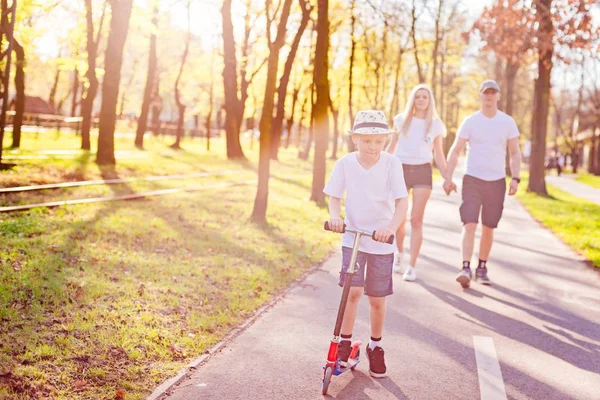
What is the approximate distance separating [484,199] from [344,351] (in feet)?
12.5

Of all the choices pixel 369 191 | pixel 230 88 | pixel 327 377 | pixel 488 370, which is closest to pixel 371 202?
pixel 369 191

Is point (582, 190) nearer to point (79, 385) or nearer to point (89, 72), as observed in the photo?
point (89, 72)

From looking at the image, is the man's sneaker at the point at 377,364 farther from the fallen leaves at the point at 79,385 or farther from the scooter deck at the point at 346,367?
the fallen leaves at the point at 79,385

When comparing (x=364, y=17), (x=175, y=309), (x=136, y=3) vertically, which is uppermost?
(x=364, y=17)

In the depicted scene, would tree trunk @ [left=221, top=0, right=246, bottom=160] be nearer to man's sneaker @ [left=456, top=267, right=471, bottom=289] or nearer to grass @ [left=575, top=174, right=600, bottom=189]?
man's sneaker @ [left=456, top=267, right=471, bottom=289]

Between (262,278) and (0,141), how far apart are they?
9.85m

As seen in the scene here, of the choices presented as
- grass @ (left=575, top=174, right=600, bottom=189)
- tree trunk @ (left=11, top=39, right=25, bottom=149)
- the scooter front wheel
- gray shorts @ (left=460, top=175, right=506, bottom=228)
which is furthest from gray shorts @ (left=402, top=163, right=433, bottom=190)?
grass @ (left=575, top=174, right=600, bottom=189)

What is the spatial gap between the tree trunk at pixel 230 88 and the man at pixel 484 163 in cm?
1740

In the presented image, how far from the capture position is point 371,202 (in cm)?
489

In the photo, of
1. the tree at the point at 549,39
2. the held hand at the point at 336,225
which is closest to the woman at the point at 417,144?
the held hand at the point at 336,225

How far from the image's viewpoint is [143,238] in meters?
9.98

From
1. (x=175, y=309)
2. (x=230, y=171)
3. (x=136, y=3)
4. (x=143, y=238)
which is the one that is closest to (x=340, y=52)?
(x=230, y=171)

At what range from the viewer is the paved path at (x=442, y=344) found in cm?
474

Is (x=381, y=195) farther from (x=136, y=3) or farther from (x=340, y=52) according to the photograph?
(x=340, y=52)
